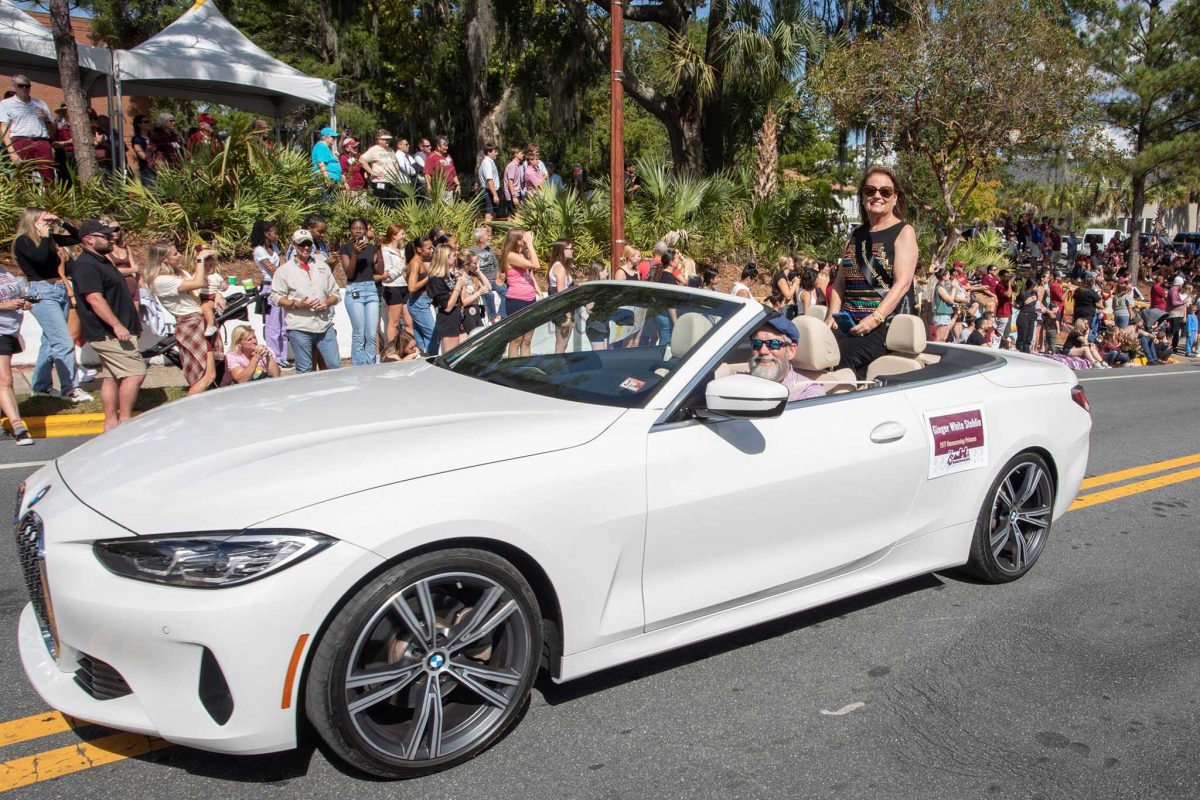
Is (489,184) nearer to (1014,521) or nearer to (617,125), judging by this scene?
(617,125)

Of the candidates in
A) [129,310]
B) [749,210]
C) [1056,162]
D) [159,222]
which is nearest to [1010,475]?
[129,310]

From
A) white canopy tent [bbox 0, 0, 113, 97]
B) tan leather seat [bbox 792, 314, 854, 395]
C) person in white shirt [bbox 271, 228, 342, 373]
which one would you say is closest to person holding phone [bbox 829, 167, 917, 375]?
tan leather seat [bbox 792, 314, 854, 395]

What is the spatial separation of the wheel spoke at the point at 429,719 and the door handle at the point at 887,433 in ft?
6.82

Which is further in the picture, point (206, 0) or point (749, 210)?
point (749, 210)

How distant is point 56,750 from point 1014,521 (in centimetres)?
426

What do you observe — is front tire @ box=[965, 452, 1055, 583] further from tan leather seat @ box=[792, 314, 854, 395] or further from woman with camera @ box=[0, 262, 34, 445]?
woman with camera @ box=[0, 262, 34, 445]

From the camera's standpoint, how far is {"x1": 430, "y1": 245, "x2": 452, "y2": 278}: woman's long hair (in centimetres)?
975

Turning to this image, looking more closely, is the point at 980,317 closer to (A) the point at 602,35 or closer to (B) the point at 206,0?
(A) the point at 602,35

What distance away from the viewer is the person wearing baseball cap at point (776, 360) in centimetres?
408

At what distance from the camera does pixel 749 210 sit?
19.5m

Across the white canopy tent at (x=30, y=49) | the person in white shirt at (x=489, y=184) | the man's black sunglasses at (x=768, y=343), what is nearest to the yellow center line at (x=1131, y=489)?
the man's black sunglasses at (x=768, y=343)

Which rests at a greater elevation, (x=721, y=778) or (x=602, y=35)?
(x=602, y=35)

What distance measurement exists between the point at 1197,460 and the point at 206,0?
16474 millimetres

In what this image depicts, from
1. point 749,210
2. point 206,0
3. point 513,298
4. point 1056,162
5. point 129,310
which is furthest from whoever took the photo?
point 1056,162
